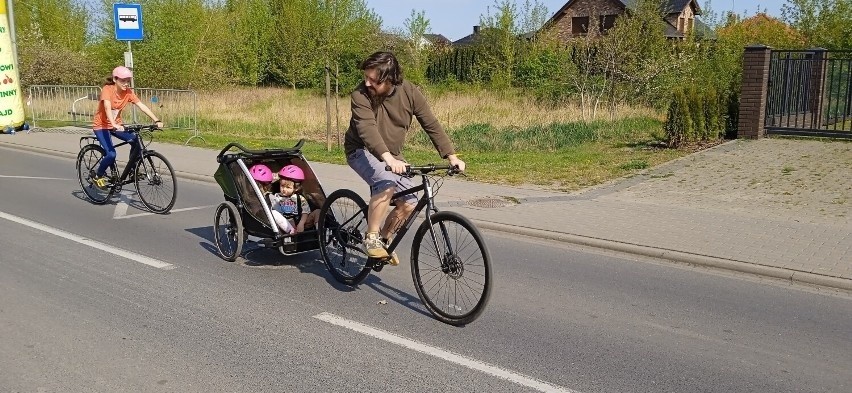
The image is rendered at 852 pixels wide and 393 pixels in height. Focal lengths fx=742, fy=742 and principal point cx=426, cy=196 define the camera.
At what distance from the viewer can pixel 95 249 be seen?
7.44 meters

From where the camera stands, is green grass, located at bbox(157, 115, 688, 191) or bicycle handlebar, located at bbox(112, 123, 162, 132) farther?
green grass, located at bbox(157, 115, 688, 191)

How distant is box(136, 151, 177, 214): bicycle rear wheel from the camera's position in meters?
9.20

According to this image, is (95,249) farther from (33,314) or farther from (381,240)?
(381,240)

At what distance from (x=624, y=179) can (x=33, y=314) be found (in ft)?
28.4

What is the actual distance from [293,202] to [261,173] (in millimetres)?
400

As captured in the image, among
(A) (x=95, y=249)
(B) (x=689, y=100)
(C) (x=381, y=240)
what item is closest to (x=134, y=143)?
(A) (x=95, y=249)

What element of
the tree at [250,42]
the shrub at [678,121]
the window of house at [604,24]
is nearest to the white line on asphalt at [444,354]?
the shrub at [678,121]

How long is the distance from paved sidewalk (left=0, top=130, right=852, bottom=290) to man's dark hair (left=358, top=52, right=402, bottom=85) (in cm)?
346

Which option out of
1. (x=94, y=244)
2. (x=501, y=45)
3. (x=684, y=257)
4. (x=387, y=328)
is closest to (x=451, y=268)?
(x=387, y=328)

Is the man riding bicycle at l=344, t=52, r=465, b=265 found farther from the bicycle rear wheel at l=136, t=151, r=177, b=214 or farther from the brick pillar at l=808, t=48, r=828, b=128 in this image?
the brick pillar at l=808, t=48, r=828, b=128

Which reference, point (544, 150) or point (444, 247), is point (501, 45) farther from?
point (444, 247)

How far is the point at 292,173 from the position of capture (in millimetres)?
6719

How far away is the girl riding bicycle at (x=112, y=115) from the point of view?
9.46 metres

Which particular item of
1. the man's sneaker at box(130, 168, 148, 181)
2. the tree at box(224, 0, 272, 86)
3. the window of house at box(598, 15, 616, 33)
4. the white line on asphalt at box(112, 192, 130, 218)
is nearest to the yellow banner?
the white line on asphalt at box(112, 192, 130, 218)
